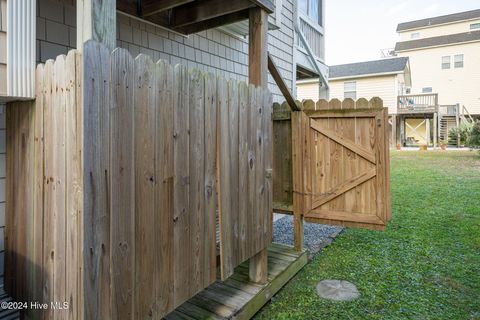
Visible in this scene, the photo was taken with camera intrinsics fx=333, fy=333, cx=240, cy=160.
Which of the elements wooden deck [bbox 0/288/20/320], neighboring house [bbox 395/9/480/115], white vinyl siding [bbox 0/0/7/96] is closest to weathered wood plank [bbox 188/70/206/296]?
white vinyl siding [bbox 0/0/7/96]

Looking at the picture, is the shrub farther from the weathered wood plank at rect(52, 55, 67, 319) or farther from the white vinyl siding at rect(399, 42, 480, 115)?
the weathered wood plank at rect(52, 55, 67, 319)

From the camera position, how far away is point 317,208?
3.80 m

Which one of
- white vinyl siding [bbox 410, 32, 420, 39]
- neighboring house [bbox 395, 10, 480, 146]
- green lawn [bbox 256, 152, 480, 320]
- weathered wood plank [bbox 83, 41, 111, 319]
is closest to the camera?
weathered wood plank [bbox 83, 41, 111, 319]

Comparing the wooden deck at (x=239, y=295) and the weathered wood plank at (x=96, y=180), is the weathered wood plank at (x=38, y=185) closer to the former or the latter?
the weathered wood plank at (x=96, y=180)

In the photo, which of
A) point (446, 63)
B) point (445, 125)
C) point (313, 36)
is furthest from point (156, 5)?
point (446, 63)

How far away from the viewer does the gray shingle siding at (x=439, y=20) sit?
2616 centimetres

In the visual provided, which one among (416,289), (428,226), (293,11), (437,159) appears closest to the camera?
(416,289)

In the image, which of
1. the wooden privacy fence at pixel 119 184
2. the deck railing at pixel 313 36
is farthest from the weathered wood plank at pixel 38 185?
the deck railing at pixel 313 36

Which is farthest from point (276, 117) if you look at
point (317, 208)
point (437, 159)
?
point (437, 159)

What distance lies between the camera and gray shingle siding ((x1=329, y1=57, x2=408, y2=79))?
2069 cm

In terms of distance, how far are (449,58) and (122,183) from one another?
2897cm

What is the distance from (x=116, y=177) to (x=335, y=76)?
22140mm

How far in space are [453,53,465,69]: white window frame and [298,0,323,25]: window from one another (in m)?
21.4

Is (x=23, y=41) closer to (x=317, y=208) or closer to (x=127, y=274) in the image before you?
(x=127, y=274)
